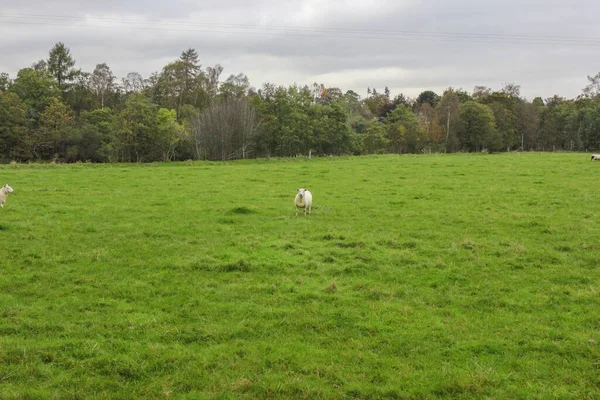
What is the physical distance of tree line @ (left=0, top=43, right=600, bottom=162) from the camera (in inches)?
2450

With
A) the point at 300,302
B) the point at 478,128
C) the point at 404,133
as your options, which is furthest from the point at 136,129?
the point at 300,302

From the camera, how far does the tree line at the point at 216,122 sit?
62219mm

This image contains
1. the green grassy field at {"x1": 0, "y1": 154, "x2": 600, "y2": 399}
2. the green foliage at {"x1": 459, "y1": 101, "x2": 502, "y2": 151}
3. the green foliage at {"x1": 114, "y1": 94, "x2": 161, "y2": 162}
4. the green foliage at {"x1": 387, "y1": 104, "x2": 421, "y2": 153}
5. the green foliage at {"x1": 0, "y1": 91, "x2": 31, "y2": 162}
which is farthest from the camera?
the green foliage at {"x1": 387, "y1": 104, "x2": 421, "y2": 153}

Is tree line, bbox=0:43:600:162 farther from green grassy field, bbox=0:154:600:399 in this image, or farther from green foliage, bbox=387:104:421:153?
green grassy field, bbox=0:154:600:399

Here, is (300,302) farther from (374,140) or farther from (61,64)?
(61,64)

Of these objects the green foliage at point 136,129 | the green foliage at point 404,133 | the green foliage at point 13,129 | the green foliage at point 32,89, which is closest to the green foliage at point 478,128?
the green foliage at point 404,133

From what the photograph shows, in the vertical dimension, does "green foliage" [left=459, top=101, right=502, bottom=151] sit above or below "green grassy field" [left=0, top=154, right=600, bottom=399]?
above

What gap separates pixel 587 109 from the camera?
81.6 metres

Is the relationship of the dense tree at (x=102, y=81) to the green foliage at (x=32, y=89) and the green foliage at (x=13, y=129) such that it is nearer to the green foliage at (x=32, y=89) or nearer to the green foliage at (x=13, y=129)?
the green foliage at (x=32, y=89)

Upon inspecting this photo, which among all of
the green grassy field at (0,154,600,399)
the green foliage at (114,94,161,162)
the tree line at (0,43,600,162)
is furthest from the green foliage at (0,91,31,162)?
A: the green grassy field at (0,154,600,399)

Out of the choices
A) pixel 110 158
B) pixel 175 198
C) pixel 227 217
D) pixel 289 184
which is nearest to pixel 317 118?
pixel 110 158

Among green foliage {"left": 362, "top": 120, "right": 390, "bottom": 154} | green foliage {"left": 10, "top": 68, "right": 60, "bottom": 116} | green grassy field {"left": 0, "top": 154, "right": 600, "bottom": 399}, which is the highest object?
green foliage {"left": 10, "top": 68, "right": 60, "bottom": 116}

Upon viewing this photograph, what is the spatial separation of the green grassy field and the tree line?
153 ft

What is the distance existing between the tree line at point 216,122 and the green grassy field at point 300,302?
46.6 metres
